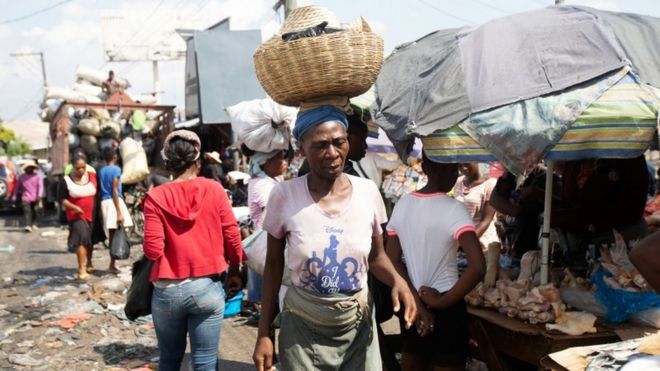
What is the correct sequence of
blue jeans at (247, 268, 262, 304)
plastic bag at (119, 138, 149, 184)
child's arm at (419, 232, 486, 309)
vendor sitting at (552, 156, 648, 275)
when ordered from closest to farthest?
1. child's arm at (419, 232, 486, 309)
2. vendor sitting at (552, 156, 648, 275)
3. blue jeans at (247, 268, 262, 304)
4. plastic bag at (119, 138, 149, 184)

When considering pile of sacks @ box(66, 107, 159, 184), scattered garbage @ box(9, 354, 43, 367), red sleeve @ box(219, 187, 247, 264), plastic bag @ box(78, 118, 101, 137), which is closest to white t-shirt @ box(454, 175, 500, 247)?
red sleeve @ box(219, 187, 247, 264)

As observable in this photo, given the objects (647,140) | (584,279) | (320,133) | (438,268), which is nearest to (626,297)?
(584,279)

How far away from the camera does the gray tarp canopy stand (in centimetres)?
359

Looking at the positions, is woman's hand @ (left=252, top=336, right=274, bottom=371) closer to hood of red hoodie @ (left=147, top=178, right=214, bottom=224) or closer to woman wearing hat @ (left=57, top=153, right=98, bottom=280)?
hood of red hoodie @ (left=147, top=178, right=214, bottom=224)

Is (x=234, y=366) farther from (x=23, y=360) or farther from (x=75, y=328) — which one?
(x=75, y=328)

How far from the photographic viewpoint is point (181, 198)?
3.72m

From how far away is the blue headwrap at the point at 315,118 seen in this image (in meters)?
2.79

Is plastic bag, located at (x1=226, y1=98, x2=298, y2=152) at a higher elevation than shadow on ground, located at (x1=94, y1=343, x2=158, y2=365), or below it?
higher

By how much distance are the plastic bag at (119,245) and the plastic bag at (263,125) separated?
15.0ft

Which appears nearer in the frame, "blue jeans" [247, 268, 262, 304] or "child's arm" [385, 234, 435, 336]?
"child's arm" [385, 234, 435, 336]

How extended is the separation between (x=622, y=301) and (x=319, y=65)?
2.32 metres

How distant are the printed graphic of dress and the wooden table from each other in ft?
4.55

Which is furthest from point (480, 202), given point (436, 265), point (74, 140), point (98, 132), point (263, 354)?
point (74, 140)

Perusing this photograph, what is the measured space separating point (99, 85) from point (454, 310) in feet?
61.0
